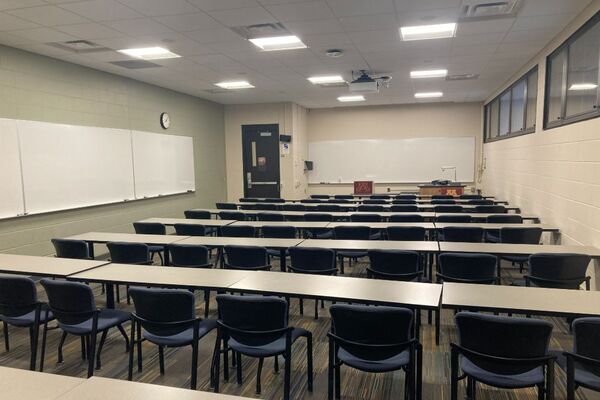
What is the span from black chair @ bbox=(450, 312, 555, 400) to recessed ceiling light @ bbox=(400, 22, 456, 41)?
13.1 ft

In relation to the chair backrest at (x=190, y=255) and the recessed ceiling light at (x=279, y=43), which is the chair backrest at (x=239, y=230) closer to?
the chair backrest at (x=190, y=255)

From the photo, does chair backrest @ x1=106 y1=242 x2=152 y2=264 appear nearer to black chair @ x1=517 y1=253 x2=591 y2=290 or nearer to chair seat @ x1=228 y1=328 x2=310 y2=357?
chair seat @ x1=228 y1=328 x2=310 y2=357

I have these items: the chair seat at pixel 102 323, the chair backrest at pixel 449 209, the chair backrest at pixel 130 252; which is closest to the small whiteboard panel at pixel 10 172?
the chair backrest at pixel 130 252

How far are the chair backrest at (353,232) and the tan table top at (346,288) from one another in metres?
2.14

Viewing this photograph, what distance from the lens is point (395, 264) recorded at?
147 inches

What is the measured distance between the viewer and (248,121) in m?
11.6

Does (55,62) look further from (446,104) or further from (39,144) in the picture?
(446,104)

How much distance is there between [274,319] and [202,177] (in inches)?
329

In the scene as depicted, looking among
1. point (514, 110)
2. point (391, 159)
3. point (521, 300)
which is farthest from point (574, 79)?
point (391, 159)

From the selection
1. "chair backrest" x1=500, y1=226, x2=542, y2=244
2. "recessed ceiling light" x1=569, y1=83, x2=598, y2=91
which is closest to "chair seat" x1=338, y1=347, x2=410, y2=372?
"chair backrest" x1=500, y1=226, x2=542, y2=244

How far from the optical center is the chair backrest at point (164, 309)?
2.59m

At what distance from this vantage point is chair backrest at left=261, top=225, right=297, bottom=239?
17.1 ft

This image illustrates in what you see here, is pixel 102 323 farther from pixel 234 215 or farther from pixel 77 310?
pixel 234 215

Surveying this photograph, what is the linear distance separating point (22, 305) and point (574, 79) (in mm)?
6248
